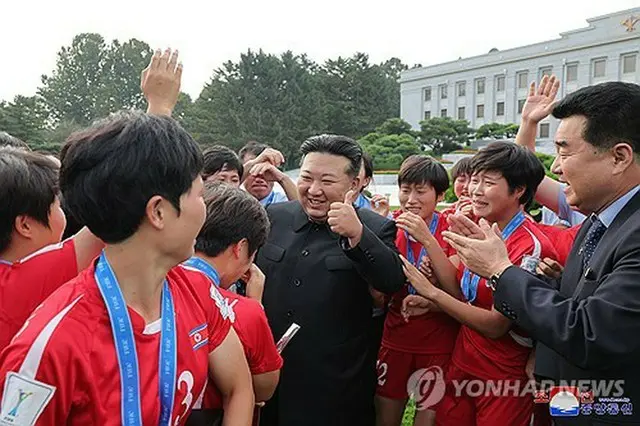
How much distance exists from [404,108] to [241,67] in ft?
58.2

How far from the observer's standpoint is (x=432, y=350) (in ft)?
10.5

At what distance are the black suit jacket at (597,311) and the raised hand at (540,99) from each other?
4.79 feet

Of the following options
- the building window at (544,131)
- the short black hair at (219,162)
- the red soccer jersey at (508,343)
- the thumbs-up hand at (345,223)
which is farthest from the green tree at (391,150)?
the thumbs-up hand at (345,223)

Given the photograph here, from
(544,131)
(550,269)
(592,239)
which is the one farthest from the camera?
(544,131)

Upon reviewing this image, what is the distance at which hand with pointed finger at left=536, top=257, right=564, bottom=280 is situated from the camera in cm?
257

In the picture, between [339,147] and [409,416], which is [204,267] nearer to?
[339,147]

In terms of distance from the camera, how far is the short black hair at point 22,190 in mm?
1818

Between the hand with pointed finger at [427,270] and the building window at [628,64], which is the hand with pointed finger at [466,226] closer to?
the hand with pointed finger at [427,270]

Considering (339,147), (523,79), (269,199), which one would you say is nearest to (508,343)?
(339,147)

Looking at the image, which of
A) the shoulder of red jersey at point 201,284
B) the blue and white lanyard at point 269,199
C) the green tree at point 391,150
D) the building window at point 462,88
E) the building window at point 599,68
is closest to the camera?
the shoulder of red jersey at point 201,284

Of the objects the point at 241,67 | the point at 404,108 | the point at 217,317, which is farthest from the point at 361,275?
the point at 404,108

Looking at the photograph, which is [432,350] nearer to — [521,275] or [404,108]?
[521,275]

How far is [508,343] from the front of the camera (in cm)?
272

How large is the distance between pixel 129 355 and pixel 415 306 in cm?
201
